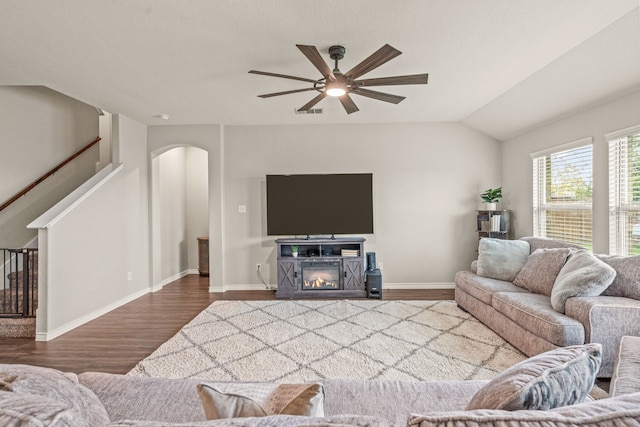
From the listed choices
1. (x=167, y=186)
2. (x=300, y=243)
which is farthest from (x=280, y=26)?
(x=167, y=186)

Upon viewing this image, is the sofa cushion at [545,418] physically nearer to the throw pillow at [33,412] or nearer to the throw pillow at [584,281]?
the throw pillow at [33,412]

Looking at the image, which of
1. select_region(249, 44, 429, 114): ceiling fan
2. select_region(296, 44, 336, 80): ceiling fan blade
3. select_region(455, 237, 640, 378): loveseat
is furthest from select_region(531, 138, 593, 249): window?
select_region(296, 44, 336, 80): ceiling fan blade

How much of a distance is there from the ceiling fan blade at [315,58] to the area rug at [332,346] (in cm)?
238

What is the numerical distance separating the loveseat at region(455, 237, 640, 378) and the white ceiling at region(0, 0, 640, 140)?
1.73 m

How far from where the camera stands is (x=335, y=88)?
2.63m

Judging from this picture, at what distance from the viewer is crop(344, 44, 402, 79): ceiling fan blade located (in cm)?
206

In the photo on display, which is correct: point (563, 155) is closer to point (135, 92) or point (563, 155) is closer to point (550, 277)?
point (550, 277)

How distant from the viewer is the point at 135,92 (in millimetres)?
3598

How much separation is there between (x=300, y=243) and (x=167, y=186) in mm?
2897

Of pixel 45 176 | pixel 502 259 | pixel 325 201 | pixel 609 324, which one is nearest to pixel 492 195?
pixel 502 259

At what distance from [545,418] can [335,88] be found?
252cm

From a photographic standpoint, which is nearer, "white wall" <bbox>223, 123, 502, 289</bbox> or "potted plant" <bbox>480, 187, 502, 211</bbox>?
"potted plant" <bbox>480, 187, 502, 211</bbox>

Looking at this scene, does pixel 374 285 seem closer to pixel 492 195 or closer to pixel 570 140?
pixel 492 195

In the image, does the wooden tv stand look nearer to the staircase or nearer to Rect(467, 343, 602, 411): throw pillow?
the staircase
